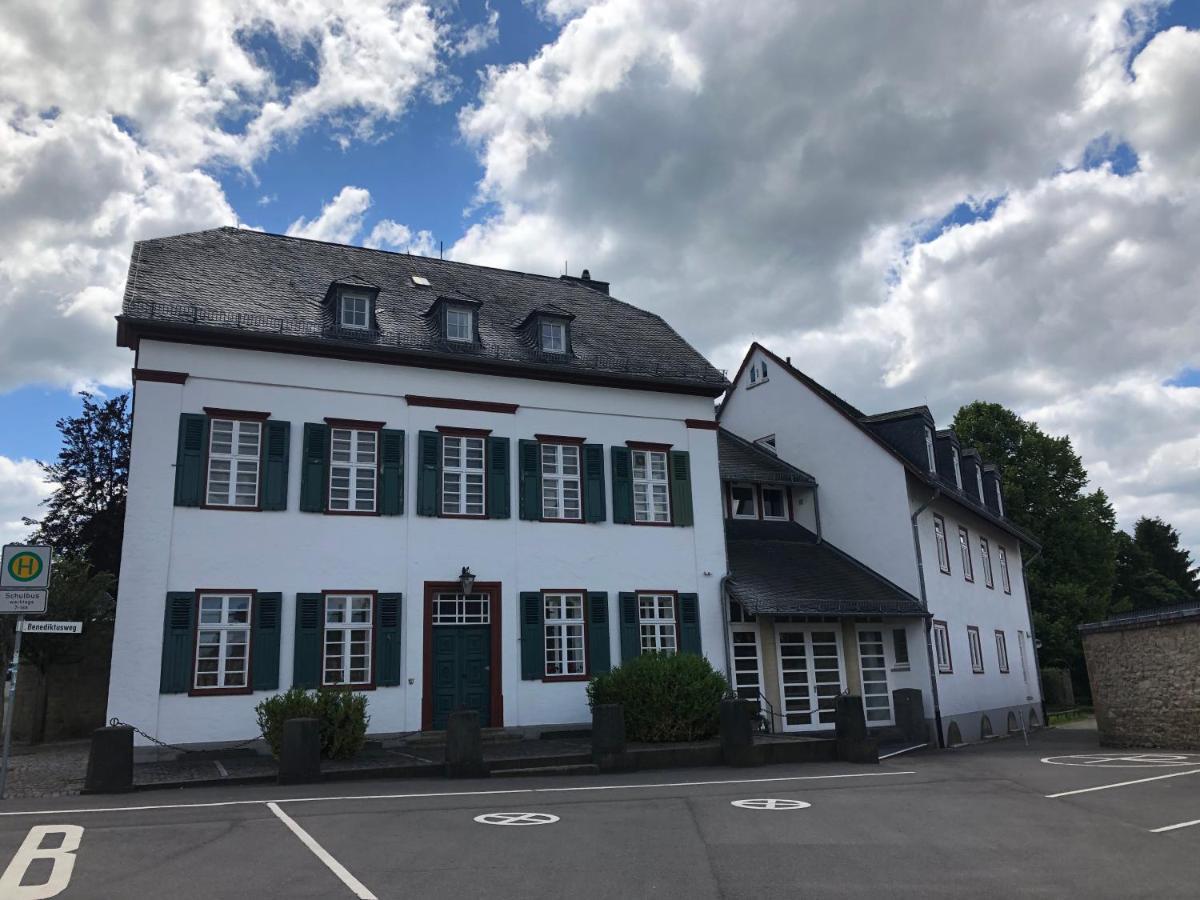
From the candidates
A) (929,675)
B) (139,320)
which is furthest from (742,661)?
(139,320)

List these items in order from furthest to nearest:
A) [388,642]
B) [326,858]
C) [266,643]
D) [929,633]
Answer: [929,633], [388,642], [266,643], [326,858]

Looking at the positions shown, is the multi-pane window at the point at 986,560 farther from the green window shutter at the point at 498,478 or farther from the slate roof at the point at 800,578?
the green window shutter at the point at 498,478

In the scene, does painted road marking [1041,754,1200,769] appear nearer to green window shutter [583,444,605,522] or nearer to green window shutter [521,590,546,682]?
green window shutter [521,590,546,682]

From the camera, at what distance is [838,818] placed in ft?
34.8

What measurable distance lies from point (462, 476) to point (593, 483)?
9.66ft

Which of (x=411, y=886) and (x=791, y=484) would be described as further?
(x=791, y=484)

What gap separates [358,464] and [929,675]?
48.2 ft

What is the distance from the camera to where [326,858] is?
8.18 meters

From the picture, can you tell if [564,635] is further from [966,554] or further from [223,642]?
[966,554]

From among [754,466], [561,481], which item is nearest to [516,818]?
[561,481]

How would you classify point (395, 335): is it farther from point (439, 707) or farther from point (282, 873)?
point (282, 873)

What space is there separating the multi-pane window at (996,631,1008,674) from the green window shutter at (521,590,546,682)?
17304 millimetres

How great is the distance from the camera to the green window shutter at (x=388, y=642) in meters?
18.3

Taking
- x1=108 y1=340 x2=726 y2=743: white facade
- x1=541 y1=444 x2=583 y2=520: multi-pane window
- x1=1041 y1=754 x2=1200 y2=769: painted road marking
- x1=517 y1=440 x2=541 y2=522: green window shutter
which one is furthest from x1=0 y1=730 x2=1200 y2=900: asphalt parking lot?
x1=541 y1=444 x2=583 y2=520: multi-pane window
